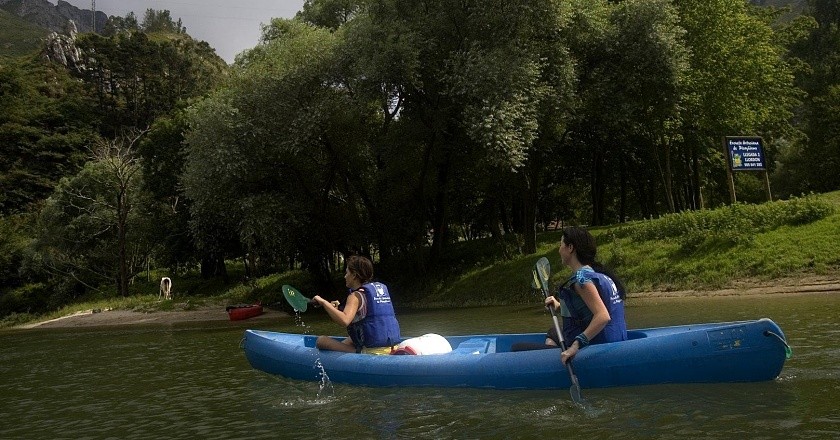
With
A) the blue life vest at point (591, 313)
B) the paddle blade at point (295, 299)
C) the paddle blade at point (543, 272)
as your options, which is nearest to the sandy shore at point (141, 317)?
the paddle blade at point (295, 299)

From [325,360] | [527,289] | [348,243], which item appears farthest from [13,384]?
[348,243]

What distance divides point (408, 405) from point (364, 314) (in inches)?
67.5

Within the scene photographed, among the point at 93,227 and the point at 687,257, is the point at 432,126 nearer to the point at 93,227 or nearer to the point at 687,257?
the point at 687,257

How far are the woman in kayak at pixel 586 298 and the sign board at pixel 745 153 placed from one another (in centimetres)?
1476

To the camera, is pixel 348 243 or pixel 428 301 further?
pixel 348 243

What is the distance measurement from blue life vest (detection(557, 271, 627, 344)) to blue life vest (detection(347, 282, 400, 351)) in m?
2.56

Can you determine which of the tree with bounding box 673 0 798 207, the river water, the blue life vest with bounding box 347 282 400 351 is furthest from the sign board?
the blue life vest with bounding box 347 282 400 351

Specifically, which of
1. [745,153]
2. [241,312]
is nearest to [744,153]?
[745,153]

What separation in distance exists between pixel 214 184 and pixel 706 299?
1708cm

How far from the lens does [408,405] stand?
7695 mm

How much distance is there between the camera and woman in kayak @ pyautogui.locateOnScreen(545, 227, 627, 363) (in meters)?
6.77

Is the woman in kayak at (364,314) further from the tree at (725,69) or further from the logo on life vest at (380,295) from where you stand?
the tree at (725,69)

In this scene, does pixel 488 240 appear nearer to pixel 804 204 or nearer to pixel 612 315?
pixel 804 204

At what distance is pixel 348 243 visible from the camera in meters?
30.1
